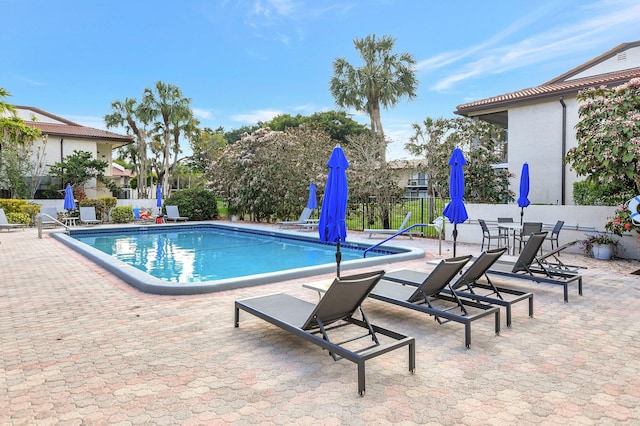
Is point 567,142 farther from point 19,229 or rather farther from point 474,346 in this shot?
point 19,229

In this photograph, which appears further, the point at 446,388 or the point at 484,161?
the point at 484,161

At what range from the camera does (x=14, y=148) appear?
910 inches

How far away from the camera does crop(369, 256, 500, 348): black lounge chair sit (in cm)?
462

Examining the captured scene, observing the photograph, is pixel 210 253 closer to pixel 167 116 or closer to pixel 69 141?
pixel 69 141

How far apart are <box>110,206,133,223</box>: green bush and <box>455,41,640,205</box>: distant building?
60.5 ft

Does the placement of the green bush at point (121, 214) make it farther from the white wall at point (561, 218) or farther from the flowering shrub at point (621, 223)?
the flowering shrub at point (621, 223)

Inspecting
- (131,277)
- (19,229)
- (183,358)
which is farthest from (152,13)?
(183,358)

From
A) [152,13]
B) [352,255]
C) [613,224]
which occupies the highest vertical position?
[152,13]

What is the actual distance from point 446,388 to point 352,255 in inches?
379

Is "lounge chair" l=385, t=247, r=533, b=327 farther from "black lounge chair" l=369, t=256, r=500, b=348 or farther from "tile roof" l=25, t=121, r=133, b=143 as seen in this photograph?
"tile roof" l=25, t=121, r=133, b=143

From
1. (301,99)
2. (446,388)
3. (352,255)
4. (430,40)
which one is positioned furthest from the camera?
(301,99)

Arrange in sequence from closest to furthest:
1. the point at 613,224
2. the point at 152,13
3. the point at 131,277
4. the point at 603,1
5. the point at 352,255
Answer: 1. the point at 131,277
2. the point at 613,224
3. the point at 352,255
4. the point at 603,1
5. the point at 152,13

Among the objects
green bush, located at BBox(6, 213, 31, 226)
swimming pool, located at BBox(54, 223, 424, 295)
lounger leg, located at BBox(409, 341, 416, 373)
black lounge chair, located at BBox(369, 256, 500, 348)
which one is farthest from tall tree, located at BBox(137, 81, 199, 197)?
Result: lounger leg, located at BBox(409, 341, 416, 373)

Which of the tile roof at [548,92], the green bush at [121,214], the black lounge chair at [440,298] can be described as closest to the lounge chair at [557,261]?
the black lounge chair at [440,298]
